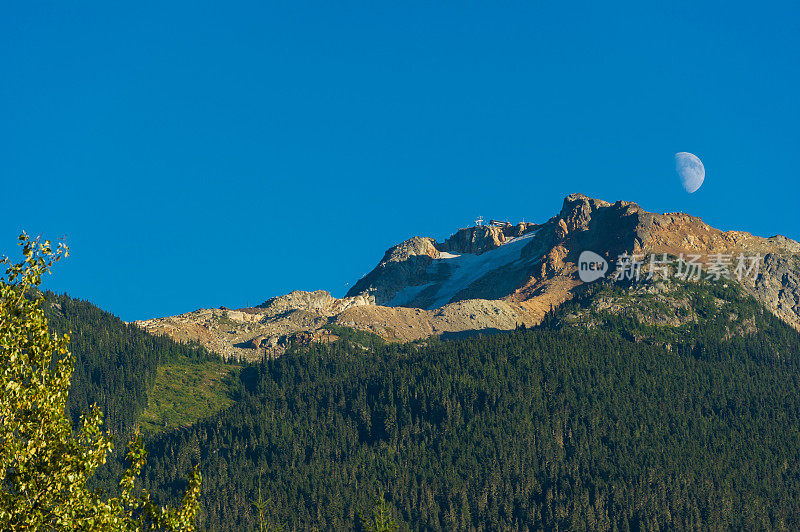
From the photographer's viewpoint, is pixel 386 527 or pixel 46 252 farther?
pixel 386 527

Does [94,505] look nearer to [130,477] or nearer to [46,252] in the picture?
[130,477]

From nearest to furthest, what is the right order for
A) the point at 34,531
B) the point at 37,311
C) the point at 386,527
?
1. the point at 34,531
2. the point at 37,311
3. the point at 386,527

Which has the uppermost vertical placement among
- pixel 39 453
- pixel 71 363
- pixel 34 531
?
pixel 71 363

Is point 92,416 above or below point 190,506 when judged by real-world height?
above

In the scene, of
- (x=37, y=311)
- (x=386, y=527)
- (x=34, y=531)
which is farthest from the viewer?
(x=386, y=527)

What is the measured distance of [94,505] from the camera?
33.1 m

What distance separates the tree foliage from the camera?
3266 cm

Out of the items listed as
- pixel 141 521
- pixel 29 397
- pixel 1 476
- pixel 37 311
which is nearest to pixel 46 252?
pixel 37 311

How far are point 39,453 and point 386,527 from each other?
4570cm

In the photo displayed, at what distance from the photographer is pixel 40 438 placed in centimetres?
3369

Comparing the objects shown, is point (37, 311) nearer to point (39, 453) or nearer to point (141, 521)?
point (39, 453)

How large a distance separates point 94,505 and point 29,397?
4615mm

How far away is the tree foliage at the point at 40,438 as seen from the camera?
32.7 metres

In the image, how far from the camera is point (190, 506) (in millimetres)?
36250
